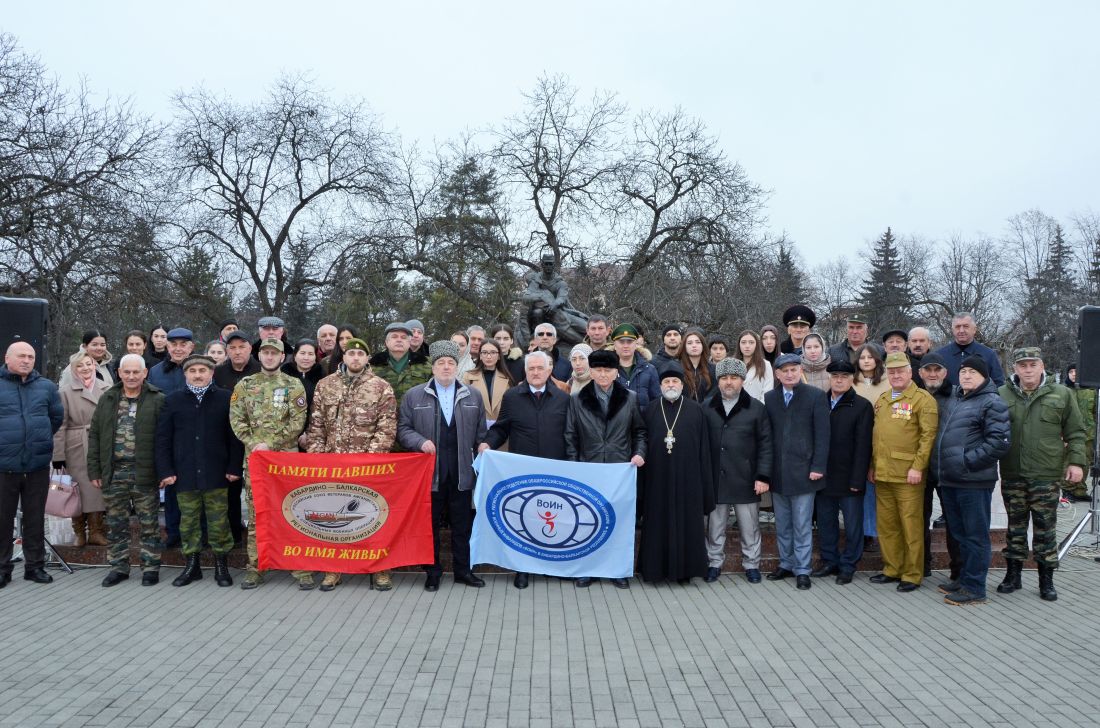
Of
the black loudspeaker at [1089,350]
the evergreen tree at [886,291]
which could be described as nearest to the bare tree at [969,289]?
the evergreen tree at [886,291]

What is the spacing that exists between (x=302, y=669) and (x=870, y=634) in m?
3.77

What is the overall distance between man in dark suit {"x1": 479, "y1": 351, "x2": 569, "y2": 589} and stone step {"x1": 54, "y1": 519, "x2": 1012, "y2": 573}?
1.09 meters

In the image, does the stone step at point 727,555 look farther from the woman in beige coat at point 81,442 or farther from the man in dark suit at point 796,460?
the man in dark suit at point 796,460

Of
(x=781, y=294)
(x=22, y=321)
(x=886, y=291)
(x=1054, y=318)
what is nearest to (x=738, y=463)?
(x=22, y=321)

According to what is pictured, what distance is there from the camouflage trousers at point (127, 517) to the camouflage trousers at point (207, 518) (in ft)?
0.84

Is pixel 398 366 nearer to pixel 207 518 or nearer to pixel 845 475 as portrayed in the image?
pixel 207 518

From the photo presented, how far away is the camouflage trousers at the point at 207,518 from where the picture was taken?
647 cm

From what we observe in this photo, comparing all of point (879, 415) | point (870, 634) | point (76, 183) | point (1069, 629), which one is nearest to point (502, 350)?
point (879, 415)

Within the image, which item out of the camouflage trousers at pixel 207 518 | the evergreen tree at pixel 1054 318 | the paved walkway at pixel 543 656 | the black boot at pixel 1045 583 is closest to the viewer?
the paved walkway at pixel 543 656

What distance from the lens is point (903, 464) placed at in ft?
21.0

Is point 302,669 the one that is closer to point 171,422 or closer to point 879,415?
point 171,422

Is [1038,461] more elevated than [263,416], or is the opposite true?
[263,416]

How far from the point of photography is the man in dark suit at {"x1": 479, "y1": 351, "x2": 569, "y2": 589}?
651 cm

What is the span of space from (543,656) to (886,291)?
50.9m
